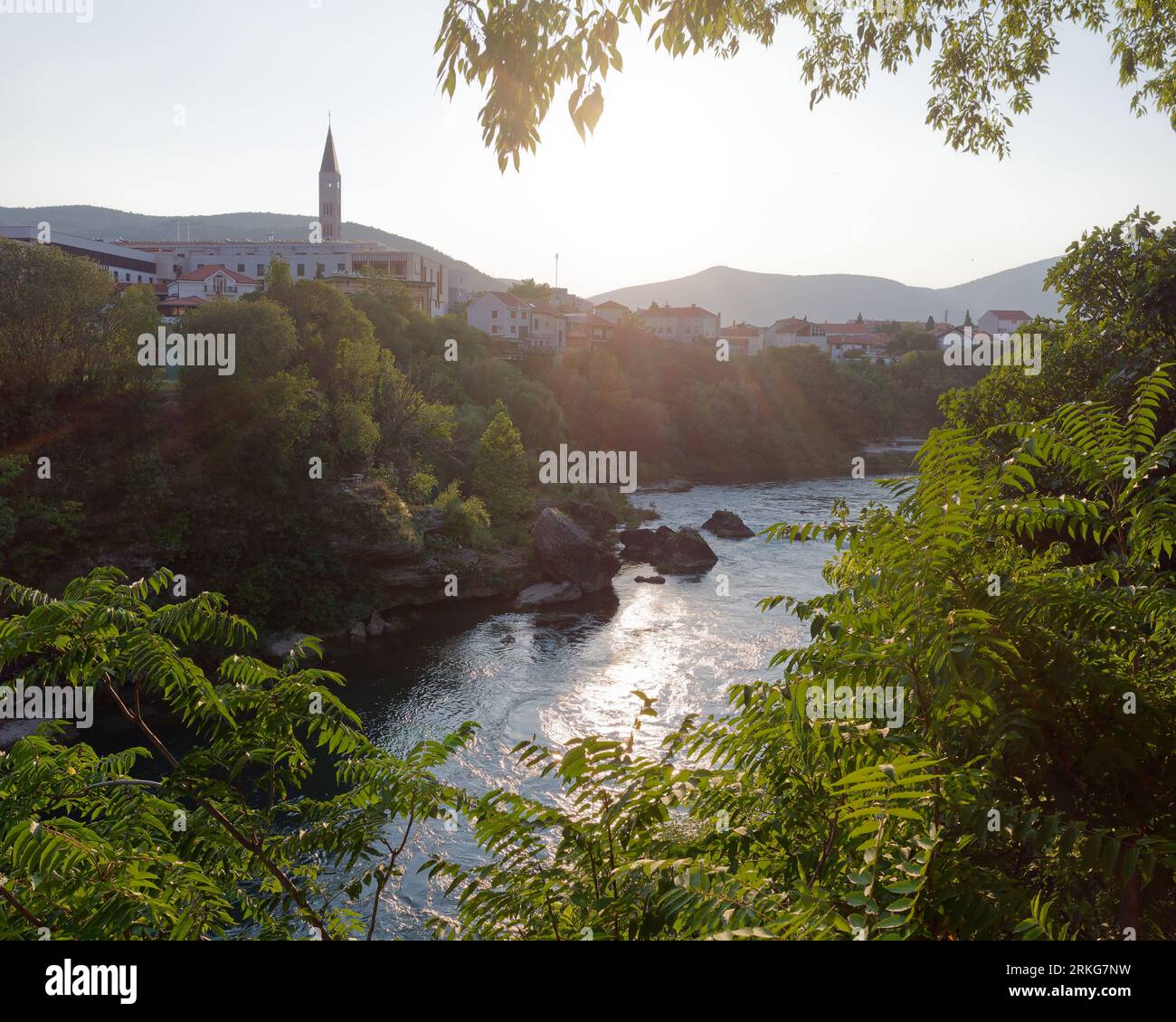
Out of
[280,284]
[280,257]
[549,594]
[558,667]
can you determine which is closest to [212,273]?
[280,257]

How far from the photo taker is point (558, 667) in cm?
2600

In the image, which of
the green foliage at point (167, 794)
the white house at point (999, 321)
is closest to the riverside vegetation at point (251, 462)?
the green foliage at point (167, 794)

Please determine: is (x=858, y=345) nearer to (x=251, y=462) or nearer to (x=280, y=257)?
(x=280, y=257)

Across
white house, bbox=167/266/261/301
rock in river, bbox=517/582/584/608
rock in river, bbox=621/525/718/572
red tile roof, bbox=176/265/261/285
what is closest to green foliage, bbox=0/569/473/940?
rock in river, bbox=517/582/584/608

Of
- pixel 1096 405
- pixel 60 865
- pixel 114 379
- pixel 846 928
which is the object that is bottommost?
pixel 60 865

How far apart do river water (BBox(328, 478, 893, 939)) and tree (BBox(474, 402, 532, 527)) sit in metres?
7.13

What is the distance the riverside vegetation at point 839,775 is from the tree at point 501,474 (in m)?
35.7

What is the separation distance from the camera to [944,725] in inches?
134

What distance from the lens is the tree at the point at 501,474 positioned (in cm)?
4062

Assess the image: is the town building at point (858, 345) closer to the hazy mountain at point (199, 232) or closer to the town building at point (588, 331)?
the town building at point (588, 331)
